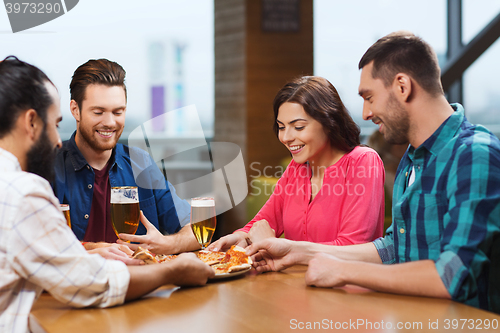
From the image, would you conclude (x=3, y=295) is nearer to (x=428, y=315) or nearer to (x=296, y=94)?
(x=428, y=315)

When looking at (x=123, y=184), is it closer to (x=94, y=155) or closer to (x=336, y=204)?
(x=94, y=155)

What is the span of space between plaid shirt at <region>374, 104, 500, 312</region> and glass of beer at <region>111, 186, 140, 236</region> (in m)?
0.93

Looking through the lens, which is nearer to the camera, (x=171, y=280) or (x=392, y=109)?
(x=171, y=280)

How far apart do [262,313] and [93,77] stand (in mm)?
1586

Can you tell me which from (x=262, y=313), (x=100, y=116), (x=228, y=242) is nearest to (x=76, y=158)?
(x=100, y=116)

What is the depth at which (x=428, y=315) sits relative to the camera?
1.09 m

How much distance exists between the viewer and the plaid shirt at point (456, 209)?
121cm

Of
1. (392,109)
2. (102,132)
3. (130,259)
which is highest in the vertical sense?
(392,109)

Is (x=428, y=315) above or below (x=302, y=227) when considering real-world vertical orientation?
above

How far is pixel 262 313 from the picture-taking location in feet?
3.67

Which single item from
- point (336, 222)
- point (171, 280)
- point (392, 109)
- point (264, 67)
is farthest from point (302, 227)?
point (264, 67)

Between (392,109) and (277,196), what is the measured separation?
0.91 meters

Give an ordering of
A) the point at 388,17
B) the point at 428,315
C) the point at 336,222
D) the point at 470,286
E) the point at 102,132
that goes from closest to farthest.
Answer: the point at 428,315
the point at 470,286
the point at 336,222
the point at 102,132
the point at 388,17

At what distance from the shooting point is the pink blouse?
188 centimetres
